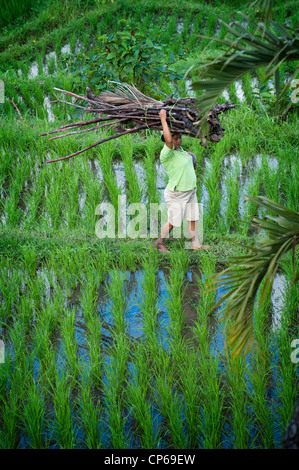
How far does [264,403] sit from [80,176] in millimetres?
3188

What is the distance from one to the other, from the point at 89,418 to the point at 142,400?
0.27m

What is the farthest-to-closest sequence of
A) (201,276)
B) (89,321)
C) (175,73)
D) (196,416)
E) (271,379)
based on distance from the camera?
(175,73)
(201,276)
(89,321)
(271,379)
(196,416)

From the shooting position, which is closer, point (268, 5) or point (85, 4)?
point (268, 5)

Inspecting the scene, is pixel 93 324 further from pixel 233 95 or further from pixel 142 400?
pixel 233 95

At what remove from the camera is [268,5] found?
230 centimetres

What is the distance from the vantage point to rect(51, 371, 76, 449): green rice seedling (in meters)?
2.67

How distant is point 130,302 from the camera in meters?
3.88

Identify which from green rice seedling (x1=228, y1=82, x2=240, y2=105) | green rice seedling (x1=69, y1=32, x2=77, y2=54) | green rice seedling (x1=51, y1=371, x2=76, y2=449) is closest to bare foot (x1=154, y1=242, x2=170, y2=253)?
green rice seedling (x1=51, y1=371, x2=76, y2=449)

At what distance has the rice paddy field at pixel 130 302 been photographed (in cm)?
279

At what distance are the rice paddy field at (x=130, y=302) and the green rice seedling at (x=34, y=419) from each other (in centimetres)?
1

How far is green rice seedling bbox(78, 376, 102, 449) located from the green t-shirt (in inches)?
66.6

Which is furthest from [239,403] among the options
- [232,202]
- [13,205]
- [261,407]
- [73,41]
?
[73,41]
